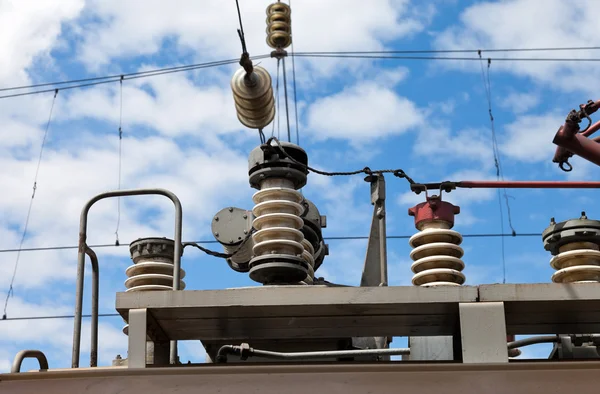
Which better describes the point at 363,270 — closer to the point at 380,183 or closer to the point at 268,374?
the point at 380,183

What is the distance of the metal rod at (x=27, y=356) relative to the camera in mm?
5062

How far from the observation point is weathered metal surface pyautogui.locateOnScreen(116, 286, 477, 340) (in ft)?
16.6

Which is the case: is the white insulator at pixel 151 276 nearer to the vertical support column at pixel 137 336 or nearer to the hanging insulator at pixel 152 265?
the hanging insulator at pixel 152 265

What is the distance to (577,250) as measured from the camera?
19.1 feet

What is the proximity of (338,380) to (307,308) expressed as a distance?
61 cm

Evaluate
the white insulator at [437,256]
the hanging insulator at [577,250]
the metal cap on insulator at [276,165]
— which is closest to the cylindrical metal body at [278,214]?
the metal cap on insulator at [276,165]

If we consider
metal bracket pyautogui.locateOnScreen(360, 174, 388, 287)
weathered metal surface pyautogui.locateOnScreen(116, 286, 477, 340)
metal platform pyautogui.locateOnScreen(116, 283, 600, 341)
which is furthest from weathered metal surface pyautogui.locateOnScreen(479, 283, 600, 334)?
metal bracket pyautogui.locateOnScreen(360, 174, 388, 287)

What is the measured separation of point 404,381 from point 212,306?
42.4 inches

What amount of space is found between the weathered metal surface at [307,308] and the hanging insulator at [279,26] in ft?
16.1

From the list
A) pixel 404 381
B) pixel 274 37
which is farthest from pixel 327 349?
pixel 274 37

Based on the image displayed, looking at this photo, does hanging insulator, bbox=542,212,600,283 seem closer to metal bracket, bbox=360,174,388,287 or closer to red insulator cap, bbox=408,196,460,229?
red insulator cap, bbox=408,196,460,229

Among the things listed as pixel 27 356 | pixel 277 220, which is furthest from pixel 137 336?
pixel 277 220

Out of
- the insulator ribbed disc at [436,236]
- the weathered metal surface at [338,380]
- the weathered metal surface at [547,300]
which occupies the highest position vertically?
the insulator ribbed disc at [436,236]

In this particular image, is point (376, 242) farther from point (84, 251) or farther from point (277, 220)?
point (84, 251)
